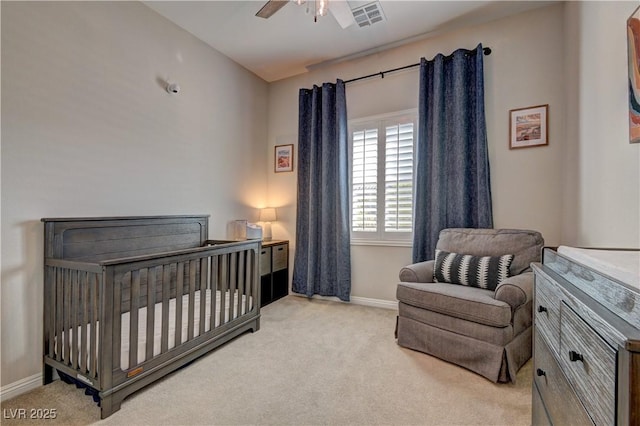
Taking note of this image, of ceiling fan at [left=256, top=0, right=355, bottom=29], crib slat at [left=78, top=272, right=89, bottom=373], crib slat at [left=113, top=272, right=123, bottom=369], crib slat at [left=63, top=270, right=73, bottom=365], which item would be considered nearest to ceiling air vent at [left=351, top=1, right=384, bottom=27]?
ceiling fan at [left=256, top=0, right=355, bottom=29]

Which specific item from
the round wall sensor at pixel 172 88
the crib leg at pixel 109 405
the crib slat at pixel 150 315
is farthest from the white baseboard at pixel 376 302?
the round wall sensor at pixel 172 88

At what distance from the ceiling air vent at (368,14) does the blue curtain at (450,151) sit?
0.64 m

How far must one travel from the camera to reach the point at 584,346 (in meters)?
0.72

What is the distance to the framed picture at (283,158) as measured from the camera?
3.92 metres

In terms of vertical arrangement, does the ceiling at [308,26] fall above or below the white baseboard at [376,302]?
above

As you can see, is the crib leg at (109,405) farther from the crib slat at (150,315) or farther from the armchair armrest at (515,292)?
the armchair armrest at (515,292)

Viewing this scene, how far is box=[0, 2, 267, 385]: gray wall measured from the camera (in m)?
1.79

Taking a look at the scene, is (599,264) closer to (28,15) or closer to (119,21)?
(28,15)

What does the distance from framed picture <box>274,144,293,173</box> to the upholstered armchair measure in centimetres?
213

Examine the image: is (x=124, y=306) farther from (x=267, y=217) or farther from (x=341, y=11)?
(x=341, y=11)

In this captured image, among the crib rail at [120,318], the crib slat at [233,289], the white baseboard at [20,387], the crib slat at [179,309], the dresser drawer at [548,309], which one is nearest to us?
the dresser drawer at [548,309]

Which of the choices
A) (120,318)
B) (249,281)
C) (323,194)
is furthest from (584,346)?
(323,194)

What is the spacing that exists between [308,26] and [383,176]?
1702 mm

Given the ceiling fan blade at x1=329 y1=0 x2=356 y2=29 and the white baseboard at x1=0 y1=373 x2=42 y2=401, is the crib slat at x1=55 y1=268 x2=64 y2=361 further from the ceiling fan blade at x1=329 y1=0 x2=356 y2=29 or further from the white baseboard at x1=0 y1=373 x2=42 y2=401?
the ceiling fan blade at x1=329 y1=0 x2=356 y2=29
